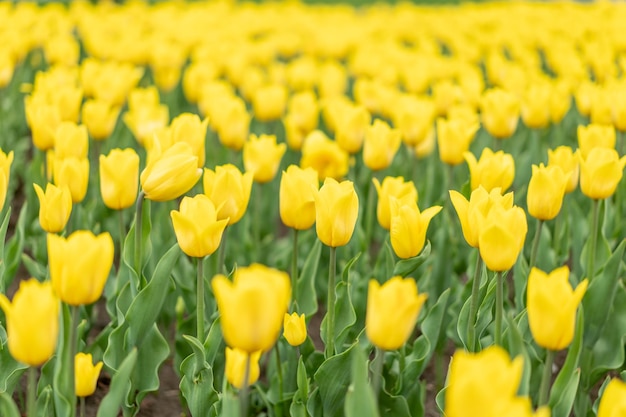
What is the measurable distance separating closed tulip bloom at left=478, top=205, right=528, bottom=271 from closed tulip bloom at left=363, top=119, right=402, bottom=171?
3.87 ft

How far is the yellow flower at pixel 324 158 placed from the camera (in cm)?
318

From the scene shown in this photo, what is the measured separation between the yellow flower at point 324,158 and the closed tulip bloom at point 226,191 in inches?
35.9

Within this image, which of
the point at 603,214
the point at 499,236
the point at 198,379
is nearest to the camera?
the point at 499,236

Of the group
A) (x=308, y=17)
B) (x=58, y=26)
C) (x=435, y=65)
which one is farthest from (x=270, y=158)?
(x=308, y=17)

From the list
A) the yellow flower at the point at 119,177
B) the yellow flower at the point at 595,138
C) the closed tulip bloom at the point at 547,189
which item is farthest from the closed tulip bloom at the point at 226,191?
the yellow flower at the point at 595,138

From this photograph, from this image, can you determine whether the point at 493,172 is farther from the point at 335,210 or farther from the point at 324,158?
the point at 324,158

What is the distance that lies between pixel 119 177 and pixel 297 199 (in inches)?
19.5

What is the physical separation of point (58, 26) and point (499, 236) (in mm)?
5513

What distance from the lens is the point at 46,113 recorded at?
10.1 feet

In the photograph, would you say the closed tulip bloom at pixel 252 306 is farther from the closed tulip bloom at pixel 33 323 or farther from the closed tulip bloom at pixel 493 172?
the closed tulip bloom at pixel 493 172

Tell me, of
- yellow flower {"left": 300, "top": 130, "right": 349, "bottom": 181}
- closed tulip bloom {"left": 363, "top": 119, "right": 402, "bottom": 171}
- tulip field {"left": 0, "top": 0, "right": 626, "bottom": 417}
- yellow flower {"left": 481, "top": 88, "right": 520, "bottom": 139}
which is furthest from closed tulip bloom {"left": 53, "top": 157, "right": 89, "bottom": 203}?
yellow flower {"left": 481, "top": 88, "right": 520, "bottom": 139}

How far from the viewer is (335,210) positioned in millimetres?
2086

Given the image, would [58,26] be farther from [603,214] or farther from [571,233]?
[603,214]

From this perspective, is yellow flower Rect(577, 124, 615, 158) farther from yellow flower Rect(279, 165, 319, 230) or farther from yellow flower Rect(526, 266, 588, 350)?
yellow flower Rect(526, 266, 588, 350)
